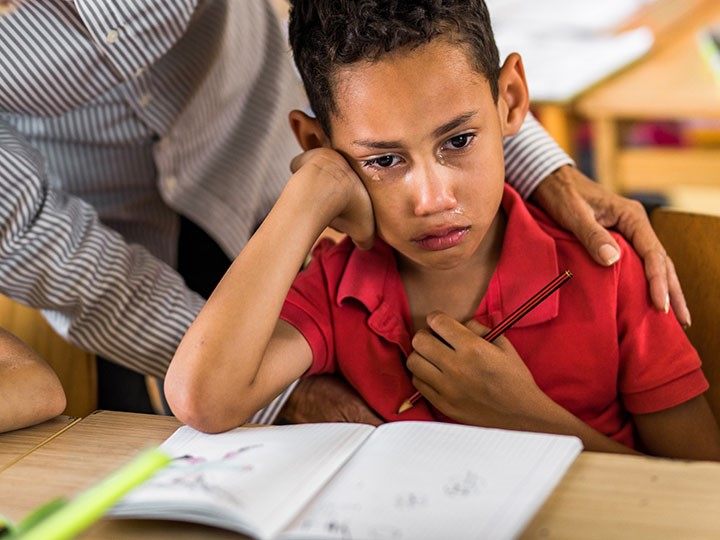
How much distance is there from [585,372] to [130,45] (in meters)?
0.71

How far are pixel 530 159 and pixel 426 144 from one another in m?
0.29

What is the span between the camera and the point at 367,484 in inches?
29.3

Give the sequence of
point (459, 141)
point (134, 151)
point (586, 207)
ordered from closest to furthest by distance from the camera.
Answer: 1. point (459, 141)
2. point (586, 207)
3. point (134, 151)

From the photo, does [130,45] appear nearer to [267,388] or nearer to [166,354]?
[166,354]

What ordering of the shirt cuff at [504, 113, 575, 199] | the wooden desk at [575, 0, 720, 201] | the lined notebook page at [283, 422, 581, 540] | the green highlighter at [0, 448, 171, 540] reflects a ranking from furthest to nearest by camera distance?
the wooden desk at [575, 0, 720, 201] → the shirt cuff at [504, 113, 575, 199] → the lined notebook page at [283, 422, 581, 540] → the green highlighter at [0, 448, 171, 540]

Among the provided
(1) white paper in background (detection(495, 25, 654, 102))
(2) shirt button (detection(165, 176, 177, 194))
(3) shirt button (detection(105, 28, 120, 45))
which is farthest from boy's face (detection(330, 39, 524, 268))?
(1) white paper in background (detection(495, 25, 654, 102))

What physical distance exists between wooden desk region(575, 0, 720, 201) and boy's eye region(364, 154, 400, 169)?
1542 millimetres

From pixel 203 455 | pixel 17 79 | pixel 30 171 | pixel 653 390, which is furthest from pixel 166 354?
pixel 653 390

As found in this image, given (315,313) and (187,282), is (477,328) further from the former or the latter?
(187,282)

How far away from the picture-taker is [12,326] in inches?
55.1

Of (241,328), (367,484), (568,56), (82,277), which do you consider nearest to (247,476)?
(367,484)

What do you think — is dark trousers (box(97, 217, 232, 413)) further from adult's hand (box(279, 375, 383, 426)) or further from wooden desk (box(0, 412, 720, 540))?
wooden desk (box(0, 412, 720, 540))

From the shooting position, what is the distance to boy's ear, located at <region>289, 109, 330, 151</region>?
1121 millimetres

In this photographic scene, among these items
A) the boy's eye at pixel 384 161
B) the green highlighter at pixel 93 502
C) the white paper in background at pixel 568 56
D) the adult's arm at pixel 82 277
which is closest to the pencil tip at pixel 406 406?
the boy's eye at pixel 384 161
